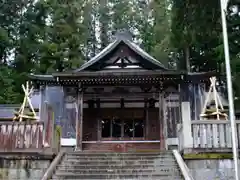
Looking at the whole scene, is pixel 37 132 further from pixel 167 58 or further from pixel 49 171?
pixel 167 58

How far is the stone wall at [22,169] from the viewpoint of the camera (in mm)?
9039

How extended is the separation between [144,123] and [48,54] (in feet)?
46.5

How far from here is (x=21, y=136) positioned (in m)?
9.60

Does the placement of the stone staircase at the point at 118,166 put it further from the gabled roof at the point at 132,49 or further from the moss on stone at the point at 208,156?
the gabled roof at the point at 132,49

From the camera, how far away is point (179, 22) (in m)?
12.3

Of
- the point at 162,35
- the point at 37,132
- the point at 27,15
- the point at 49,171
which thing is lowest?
the point at 49,171

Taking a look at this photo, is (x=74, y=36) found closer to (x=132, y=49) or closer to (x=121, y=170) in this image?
(x=132, y=49)

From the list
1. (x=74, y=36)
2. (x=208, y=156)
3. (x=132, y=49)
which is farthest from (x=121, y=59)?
(x=74, y=36)

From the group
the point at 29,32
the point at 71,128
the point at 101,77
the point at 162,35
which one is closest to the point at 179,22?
the point at 101,77

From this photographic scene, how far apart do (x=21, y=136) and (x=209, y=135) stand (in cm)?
548

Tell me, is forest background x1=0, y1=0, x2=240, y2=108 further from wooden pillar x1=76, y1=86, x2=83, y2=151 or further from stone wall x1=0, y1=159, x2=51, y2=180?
stone wall x1=0, y1=159, x2=51, y2=180

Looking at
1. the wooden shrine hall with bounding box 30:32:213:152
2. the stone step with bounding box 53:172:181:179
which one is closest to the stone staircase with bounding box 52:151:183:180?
the stone step with bounding box 53:172:181:179

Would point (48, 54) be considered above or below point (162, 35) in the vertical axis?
below

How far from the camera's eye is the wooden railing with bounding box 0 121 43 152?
9523 millimetres
